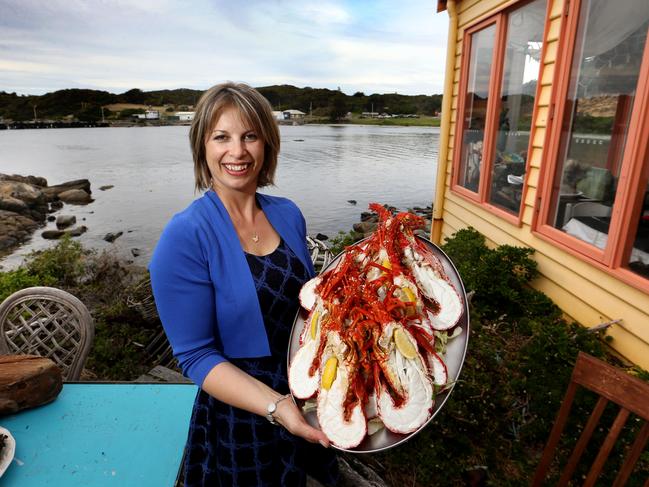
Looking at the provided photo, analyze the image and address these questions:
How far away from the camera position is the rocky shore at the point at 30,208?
1430 centimetres

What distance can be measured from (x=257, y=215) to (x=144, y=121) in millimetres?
99779

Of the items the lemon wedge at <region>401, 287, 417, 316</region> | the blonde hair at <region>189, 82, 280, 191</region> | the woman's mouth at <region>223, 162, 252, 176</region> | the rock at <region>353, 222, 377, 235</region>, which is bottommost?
the rock at <region>353, 222, 377, 235</region>

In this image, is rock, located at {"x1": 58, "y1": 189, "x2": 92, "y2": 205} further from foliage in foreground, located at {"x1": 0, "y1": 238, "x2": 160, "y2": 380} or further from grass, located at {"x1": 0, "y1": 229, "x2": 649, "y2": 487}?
grass, located at {"x1": 0, "y1": 229, "x2": 649, "y2": 487}

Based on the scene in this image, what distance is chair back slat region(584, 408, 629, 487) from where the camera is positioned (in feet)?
4.63

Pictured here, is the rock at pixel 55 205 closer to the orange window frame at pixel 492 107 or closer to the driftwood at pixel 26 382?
the orange window frame at pixel 492 107

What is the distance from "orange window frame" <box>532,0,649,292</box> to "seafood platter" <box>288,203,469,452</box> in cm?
207

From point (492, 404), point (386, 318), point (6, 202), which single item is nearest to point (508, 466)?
point (492, 404)

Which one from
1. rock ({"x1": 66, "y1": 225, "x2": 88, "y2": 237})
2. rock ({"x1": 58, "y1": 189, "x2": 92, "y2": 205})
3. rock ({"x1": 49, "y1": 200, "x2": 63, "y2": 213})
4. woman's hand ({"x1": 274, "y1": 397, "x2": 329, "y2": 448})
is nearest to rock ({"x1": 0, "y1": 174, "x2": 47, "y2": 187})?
rock ({"x1": 58, "y1": 189, "x2": 92, "y2": 205})

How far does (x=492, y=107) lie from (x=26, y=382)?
5.13 metres

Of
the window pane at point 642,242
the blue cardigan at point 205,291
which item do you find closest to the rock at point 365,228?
the window pane at point 642,242

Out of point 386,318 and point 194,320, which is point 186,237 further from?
point 386,318

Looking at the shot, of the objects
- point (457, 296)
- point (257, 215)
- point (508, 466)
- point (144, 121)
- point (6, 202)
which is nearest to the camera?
point (457, 296)

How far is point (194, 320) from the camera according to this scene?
56.8 inches

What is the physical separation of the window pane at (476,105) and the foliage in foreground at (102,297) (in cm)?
488
